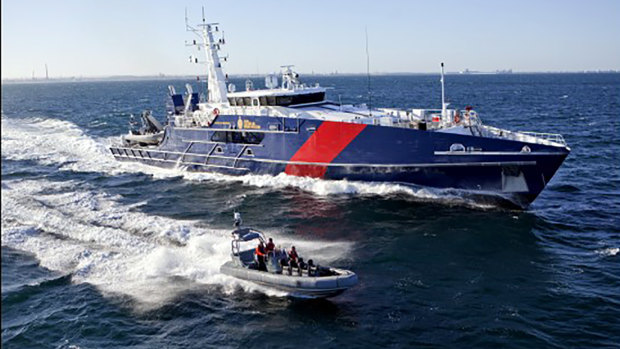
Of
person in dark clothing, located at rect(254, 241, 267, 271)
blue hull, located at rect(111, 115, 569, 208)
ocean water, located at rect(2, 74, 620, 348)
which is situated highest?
blue hull, located at rect(111, 115, 569, 208)

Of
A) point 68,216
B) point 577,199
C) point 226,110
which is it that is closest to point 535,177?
point 577,199

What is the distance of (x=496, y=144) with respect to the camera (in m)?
21.3

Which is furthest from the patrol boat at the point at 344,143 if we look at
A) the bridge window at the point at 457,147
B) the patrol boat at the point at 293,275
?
the patrol boat at the point at 293,275

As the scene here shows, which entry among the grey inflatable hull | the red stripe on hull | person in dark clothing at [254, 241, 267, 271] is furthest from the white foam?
the red stripe on hull

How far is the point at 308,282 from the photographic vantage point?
13711 millimetres

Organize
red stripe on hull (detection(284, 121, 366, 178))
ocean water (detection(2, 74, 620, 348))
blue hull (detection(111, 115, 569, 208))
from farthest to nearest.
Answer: red stripe on hull (detection(284, 121, 366, 178)) → blue hull (detection(111, 115, 569, 208)) → ocean water (detection(2, 74, 620, 348))

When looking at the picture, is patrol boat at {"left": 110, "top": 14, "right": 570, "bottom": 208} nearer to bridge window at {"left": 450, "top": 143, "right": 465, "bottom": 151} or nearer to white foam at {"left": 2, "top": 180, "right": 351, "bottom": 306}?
bridge window at {"left": 450, "top": 143, "right": 465, "bottom": 151}

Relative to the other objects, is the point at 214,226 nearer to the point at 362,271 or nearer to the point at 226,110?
the point at 362,271

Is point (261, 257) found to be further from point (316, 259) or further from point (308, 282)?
point (316, 259)

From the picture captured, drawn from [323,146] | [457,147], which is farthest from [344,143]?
[457,147]

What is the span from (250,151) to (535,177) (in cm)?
1393

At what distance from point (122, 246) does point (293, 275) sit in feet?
25.0

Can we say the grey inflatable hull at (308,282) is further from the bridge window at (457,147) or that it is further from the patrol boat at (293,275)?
the bridge window at (457,147)

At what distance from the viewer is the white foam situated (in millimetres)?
15594
